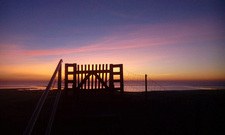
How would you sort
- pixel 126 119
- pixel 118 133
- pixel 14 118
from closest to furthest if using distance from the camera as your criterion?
pixel 118 133 < pixel 126 119 < pixel 14 118

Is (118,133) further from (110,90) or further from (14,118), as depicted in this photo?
(14,118)

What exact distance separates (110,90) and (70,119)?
2832mm

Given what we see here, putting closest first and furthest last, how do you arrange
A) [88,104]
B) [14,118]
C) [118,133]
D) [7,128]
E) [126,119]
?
1. [118,133]
2. [7,128]
3. [126,119]
4. [14,118]
5. [88,104]

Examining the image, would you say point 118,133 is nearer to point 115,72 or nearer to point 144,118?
point 144,118

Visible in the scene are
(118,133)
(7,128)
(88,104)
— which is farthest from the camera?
(88,104)

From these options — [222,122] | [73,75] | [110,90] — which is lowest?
[222,122]

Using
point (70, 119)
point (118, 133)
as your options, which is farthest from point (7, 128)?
point (118, 133)

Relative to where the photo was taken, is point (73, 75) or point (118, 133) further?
point (73, 75)

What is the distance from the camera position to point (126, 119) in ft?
21.8

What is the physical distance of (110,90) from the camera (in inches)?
306

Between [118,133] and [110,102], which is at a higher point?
[110,102]

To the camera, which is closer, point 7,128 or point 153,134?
point 153,134

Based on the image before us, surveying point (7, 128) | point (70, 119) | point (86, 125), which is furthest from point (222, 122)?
point (7, 128)

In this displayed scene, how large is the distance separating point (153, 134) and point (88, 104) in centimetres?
372
